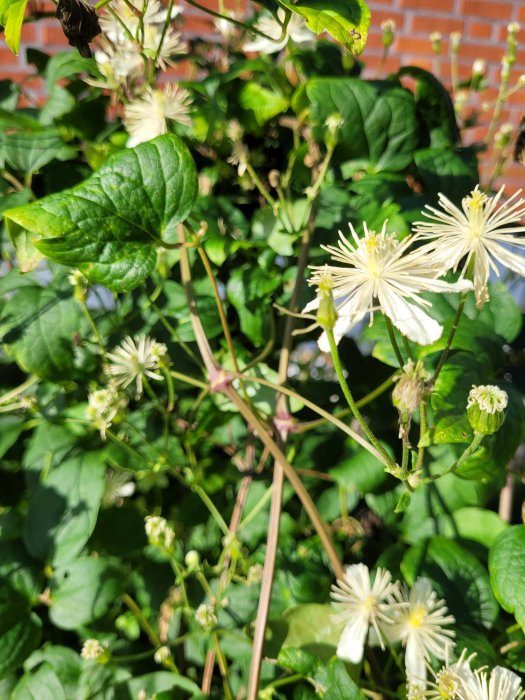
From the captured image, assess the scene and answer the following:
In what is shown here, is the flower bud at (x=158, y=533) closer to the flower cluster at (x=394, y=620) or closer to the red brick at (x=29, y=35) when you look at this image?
the flower cluster at (x=394, y=620)

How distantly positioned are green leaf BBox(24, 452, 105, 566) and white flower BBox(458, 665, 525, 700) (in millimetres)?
292

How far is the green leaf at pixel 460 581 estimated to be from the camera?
47 cm

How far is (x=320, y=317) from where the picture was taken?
0.30m

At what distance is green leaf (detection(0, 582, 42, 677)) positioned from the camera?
1.59 ft

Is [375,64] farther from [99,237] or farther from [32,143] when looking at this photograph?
[99,237]

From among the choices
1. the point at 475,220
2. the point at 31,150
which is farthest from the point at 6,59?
the point at 475,220

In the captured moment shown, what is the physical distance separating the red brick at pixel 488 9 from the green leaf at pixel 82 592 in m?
2.08

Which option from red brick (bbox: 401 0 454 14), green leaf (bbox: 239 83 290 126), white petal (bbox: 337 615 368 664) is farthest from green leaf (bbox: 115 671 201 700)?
red brick (bbox: 401 0 454 14)

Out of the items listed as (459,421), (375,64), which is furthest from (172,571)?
(375,64)

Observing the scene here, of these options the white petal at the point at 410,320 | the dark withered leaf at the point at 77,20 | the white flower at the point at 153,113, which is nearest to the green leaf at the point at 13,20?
the dark withered leaf at the point at 77,20

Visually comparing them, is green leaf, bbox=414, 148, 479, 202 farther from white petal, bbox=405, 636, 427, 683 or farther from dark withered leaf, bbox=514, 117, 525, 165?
white petal, bbox=405, 636, 427, 683

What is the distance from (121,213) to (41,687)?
363mm

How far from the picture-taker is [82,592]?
20.1 inches

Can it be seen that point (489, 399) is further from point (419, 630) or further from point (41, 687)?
point (41, 687)
